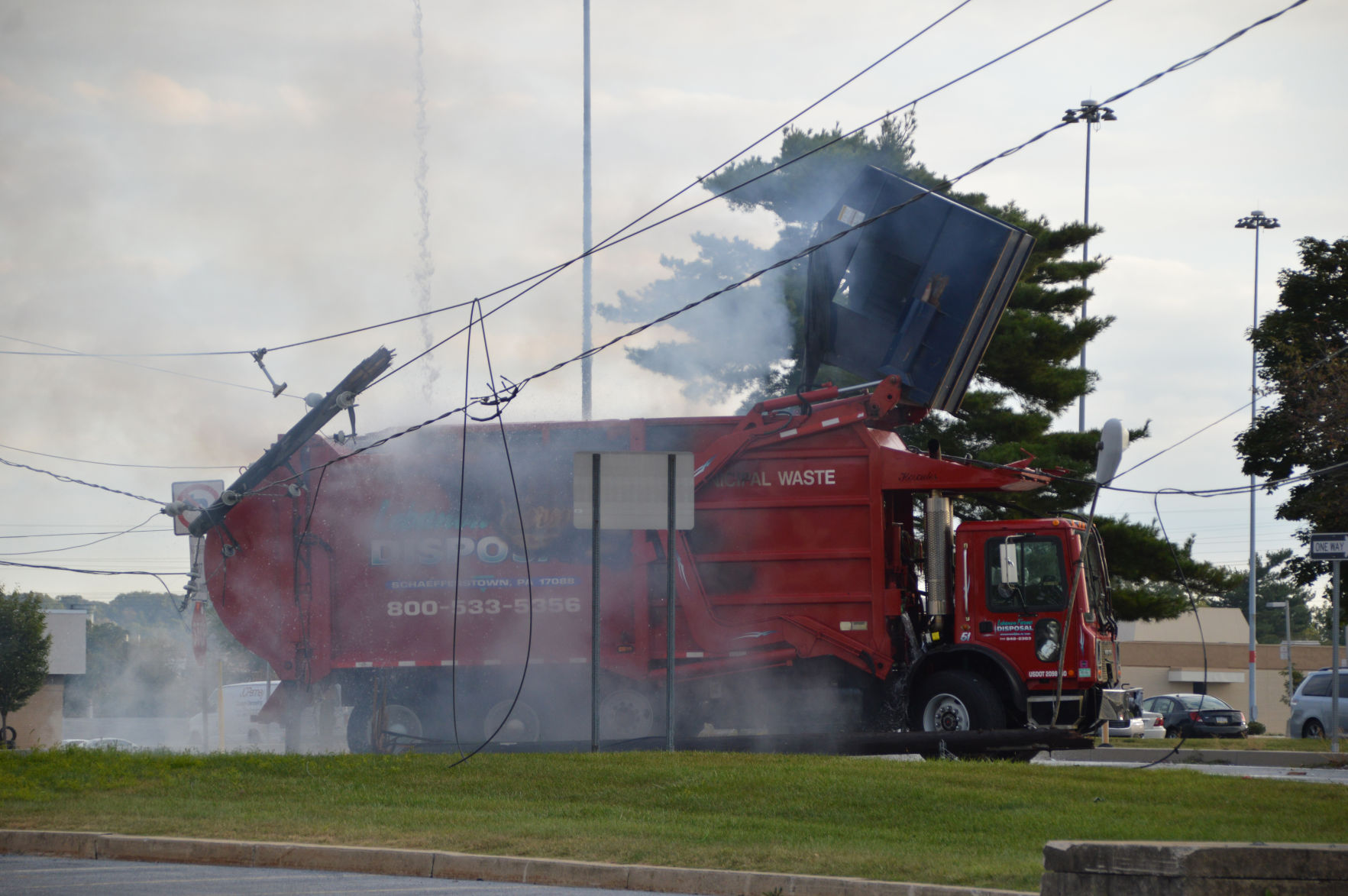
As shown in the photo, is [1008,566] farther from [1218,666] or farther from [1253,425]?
[1218,666]

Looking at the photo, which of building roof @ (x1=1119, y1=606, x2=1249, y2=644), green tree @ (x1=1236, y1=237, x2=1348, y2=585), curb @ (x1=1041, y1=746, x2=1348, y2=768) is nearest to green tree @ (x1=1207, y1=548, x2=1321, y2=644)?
building roof @ (x1=1119, y1=606, x2=1249, y2=644)

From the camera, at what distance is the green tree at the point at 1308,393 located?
78.5 ft

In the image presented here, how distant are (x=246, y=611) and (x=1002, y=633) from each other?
26.2 ft

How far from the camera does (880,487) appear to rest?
1331 cm

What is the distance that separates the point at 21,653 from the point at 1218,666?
46985mm

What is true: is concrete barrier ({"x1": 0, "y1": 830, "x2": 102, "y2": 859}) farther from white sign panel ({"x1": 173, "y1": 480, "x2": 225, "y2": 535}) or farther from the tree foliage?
the tree foliage

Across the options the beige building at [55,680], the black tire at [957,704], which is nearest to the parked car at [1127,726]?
the black tire at [957,704]

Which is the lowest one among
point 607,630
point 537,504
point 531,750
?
point 531,750

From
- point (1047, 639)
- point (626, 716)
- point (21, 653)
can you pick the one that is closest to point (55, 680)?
point (21, 653)

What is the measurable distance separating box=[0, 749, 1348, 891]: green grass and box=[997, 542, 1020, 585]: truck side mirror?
214 centimetres

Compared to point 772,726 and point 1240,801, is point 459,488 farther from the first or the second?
point 1240,801

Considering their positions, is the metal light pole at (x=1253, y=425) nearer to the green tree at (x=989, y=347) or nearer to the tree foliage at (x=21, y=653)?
the green tree at (x=989, y=347)

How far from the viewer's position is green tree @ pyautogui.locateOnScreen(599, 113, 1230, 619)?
2059 centimetres

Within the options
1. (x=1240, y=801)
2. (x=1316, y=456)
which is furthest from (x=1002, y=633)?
(x=1316, y=456)
